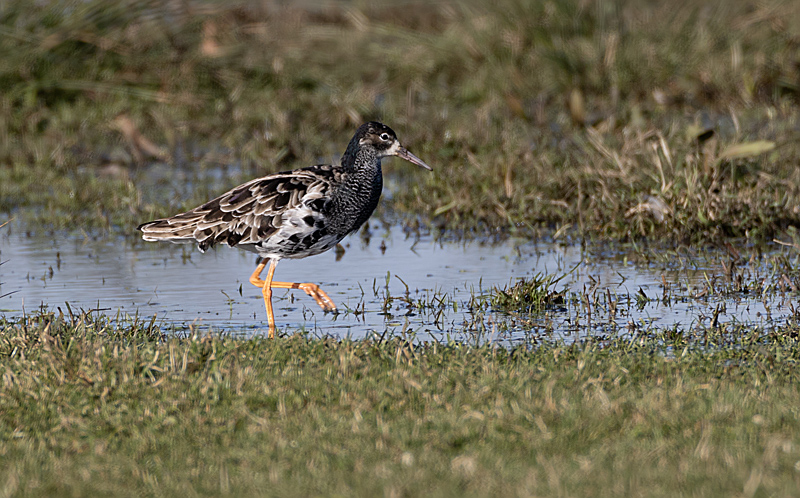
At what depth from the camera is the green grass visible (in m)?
4.69

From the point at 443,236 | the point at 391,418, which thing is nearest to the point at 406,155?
the point at 443,236

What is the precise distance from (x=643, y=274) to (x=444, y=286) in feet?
4.99

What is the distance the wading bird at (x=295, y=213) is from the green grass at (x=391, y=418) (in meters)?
1.61

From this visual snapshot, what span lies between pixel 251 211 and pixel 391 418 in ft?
10.7

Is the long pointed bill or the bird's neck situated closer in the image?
the bird's neck

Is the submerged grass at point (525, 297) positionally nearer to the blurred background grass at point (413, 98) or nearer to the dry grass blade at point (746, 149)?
the blurred background grass at point (413, 98)

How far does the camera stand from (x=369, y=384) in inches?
230

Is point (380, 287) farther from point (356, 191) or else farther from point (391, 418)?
point (391, 418)

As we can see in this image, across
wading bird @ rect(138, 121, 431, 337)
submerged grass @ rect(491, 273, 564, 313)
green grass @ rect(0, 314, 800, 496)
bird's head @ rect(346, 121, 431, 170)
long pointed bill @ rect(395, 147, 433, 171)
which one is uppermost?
bird's head @ rect(346, 121, 431, 170)

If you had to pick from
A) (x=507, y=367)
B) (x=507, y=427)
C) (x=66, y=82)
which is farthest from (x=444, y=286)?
(x=66, y=82)

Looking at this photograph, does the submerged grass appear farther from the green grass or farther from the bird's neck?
the green grass

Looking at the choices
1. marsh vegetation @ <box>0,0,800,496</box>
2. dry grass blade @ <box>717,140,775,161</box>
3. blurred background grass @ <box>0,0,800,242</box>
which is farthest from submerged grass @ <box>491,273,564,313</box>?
dry grass blade @ <box>717,140,775,161</box>

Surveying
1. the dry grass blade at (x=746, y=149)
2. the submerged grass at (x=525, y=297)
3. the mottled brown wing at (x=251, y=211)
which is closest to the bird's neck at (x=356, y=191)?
the mottled brown wing at (x=251, y=211)

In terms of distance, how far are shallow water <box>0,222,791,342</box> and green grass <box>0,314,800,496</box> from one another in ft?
2.50
